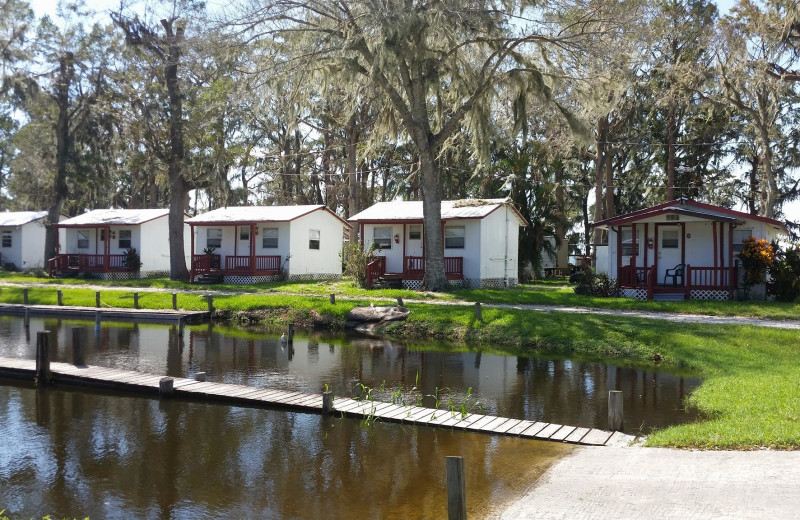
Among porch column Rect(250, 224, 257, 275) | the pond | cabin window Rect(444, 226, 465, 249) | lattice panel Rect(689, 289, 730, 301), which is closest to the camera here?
the pond

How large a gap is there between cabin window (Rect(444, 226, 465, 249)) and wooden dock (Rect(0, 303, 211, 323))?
10.7m

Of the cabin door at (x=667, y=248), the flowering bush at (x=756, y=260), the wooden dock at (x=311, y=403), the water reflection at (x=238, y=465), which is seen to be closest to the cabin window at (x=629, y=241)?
the cabin door at (x=667, y=248)

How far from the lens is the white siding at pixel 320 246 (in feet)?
105

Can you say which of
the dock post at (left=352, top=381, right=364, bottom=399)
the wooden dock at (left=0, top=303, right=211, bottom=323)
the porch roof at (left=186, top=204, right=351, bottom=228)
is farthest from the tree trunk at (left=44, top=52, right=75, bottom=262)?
the dock post at (left=352, top=381, right=364, bottom=399)

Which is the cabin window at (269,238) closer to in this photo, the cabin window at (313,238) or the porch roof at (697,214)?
the cabin window at (313,238)

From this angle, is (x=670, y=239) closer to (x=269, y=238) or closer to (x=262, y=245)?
(x=269, y=238)

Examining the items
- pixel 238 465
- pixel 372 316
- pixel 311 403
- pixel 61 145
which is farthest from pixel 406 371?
pixel 61 145

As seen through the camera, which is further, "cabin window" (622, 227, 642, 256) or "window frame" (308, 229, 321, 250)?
"window frame" (308, 229, 321, 250)

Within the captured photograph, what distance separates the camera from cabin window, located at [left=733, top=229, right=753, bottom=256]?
2383 cm

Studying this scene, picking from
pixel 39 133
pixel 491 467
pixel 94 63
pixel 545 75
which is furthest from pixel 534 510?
pixel 39 133

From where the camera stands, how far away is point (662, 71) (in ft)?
104

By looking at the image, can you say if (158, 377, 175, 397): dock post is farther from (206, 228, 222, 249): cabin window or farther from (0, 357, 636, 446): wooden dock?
(206, 228, 222, 249): cabin window

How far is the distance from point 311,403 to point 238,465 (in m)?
2.46

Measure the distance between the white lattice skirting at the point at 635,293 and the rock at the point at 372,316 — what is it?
9.05 metres
